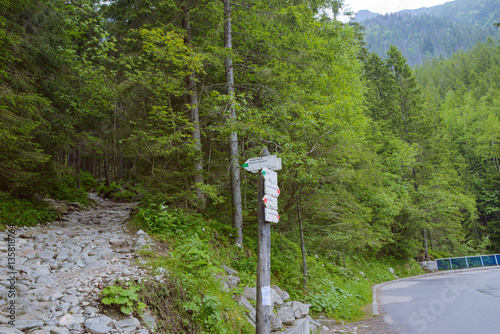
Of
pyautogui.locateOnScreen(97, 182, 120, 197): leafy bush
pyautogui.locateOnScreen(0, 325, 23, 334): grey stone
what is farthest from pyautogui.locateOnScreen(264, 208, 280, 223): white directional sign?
pyautogui.locateOnScreen(97, 182, 120, 197): leafy bush

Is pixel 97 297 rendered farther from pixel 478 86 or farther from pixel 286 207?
pixel 478 86

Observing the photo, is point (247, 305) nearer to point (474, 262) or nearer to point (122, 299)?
point (122, 299)

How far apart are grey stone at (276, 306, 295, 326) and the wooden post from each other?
1698 mm

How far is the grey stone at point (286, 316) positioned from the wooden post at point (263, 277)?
1698mm

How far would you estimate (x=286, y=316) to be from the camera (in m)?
6.05

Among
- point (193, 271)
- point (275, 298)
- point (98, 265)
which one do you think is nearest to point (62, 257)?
point (98, 265)

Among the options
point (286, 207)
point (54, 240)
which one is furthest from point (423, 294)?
point (54, 240)

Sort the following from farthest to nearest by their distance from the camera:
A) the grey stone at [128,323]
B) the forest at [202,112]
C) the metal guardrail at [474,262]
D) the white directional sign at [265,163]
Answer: the metal guardrail at [474,262] < the forest at [202,112] < the white directional sign at [265,163] < the grey stone at [128,323]

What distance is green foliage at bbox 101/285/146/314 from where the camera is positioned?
384cm

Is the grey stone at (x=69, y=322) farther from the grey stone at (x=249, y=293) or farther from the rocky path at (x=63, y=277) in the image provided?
the grey stone at (x=249, y=293)

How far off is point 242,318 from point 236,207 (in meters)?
4.31

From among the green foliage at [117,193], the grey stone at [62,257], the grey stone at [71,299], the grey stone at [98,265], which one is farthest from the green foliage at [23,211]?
the green foliage at [117,193]

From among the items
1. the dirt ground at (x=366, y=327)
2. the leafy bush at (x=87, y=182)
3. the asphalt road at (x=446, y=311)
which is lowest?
the dirt ground at (x=366, y=327)

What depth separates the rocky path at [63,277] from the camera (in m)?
3.46
